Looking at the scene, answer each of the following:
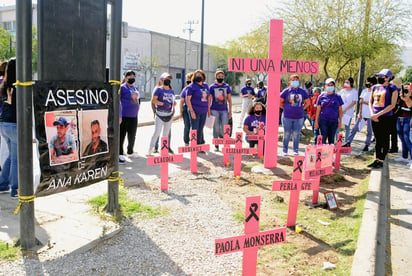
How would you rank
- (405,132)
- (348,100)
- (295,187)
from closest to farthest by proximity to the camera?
(295,187), (405,132), (348,100)

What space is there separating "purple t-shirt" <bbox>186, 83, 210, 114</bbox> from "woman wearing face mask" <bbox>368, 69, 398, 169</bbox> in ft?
11.5

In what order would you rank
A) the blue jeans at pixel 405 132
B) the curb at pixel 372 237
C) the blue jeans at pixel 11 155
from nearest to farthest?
the curb at pixel 372 237
the blue jeans at pixel 11 155
the blue jeans at pixel 405 132

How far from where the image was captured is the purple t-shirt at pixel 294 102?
8609 millimetres

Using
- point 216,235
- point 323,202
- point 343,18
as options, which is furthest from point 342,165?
point 343,18

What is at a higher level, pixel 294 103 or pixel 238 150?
pixel 294 103

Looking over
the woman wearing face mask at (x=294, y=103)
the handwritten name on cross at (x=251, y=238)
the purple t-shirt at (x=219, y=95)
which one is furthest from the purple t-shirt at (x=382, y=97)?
the handwritten name on cross at (x=251, y=238)

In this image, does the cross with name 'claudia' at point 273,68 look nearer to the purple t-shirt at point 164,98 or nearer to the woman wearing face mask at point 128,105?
the purple t-shirt at point 164,98

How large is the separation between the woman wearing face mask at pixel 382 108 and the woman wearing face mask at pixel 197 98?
138 inches

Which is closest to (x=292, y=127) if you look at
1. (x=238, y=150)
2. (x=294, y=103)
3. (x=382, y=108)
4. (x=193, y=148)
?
(x=294, y=103)

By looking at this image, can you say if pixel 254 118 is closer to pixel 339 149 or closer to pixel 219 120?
pixel 219 120

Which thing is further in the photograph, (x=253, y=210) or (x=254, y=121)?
(x=254, y=121)

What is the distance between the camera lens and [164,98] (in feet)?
27.9

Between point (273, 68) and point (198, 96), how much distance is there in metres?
2.13

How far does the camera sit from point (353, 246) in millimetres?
4195
